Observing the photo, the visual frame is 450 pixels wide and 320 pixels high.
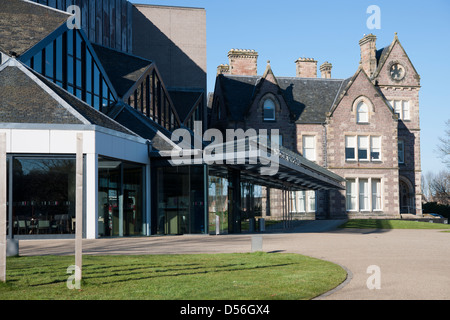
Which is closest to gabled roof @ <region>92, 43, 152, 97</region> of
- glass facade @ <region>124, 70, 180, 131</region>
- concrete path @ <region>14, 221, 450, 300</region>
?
glass facade @ <region>124, 70, 180, 131</region>

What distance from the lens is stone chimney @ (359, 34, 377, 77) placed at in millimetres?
52875

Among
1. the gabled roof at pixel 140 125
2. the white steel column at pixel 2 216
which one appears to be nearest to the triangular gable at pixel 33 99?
the gabled roof at pixel 140 125

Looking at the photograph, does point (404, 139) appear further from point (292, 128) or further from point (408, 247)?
point (408, 247)

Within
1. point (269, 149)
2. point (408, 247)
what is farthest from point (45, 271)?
point (269, 149)

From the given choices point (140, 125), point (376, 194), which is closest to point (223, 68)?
point (376, 194)

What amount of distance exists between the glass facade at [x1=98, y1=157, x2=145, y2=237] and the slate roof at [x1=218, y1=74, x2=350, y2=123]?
2281 cm

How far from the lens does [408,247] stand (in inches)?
744

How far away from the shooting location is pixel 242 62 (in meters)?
54.8

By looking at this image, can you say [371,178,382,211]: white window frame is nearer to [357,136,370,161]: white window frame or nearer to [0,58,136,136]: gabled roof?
[357,136,370,161]: white window frame

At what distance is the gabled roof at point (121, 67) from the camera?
3234cm

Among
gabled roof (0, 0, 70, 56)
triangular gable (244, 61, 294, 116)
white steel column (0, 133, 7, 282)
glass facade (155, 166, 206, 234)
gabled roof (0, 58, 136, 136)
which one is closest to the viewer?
white steel column (0, 133, 7, 282)

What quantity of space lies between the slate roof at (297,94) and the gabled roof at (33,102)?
83.9 feet

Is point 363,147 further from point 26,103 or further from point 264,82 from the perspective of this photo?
point 26,103

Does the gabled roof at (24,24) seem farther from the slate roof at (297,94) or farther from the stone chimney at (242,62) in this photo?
the stone chimney at (242,62)
